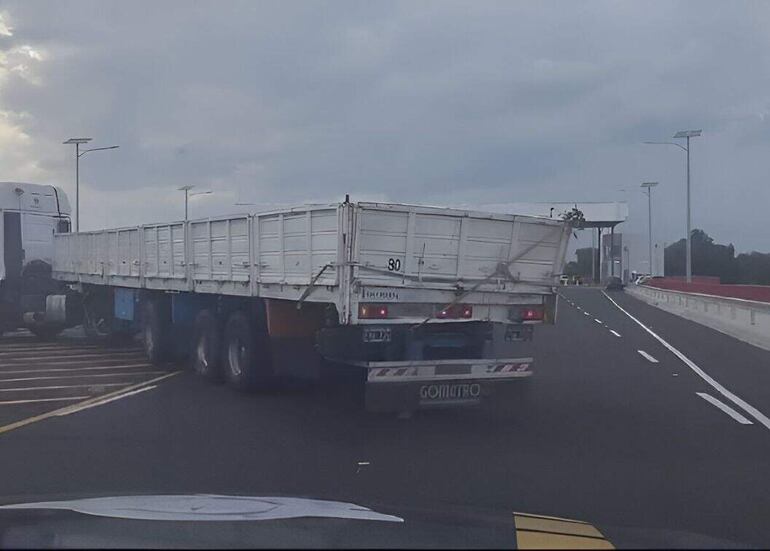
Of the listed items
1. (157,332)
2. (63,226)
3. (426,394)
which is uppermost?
(63,226)

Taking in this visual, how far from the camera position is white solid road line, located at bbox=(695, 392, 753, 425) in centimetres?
1285

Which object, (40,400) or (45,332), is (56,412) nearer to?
(40,400)

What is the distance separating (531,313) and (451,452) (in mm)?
2714

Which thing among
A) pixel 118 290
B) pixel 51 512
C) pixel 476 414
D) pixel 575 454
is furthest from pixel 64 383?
pixel 51 512

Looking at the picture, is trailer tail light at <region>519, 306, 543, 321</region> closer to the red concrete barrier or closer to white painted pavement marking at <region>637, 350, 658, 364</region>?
white painted pavement marking at <region>637, 350, 658, 364</region>

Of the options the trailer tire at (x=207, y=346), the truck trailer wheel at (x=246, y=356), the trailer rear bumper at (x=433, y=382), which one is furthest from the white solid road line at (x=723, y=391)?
the trailer tire at (x=207, y=346)

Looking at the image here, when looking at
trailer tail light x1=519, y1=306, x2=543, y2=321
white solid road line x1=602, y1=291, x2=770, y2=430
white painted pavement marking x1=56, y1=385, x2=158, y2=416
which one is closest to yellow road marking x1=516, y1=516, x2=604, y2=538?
trailer tail light x1=519, y1=306, x2=543, y2=321

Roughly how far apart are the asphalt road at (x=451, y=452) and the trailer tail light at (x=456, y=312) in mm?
1284

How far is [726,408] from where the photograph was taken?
14.0 m

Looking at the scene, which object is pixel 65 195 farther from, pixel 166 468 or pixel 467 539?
pixel 467 539

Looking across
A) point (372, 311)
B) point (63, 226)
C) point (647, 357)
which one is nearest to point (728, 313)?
point (647, 357)

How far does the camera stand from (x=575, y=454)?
34.3ft

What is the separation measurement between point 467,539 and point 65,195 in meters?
24.3

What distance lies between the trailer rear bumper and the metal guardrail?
15.6 meters
